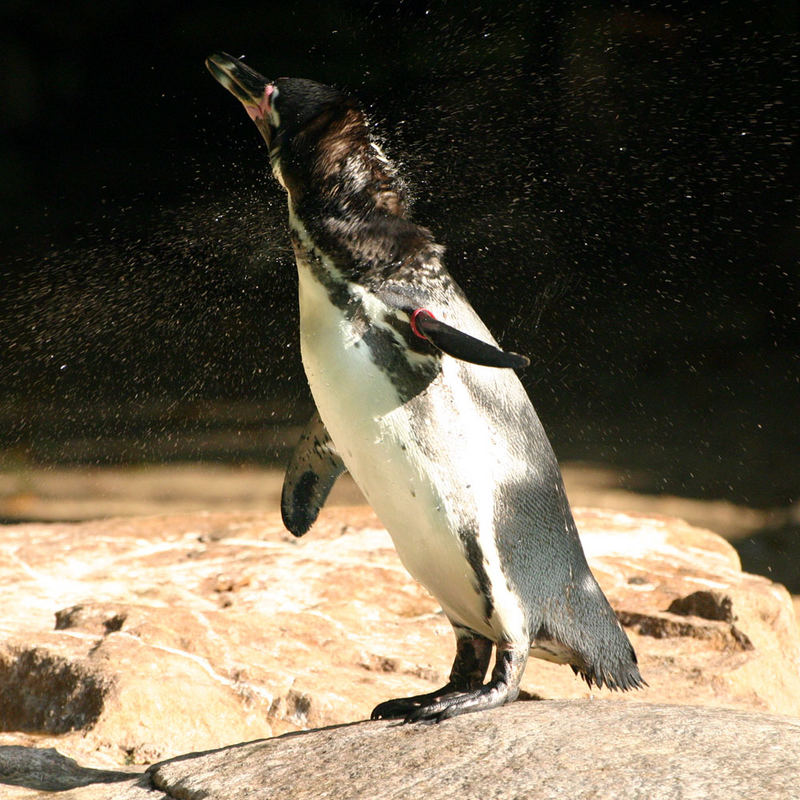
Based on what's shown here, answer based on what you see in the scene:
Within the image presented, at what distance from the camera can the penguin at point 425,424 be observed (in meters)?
1.85

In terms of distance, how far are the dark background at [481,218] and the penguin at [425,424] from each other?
2570mm

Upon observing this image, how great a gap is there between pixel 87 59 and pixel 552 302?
2.49 metres

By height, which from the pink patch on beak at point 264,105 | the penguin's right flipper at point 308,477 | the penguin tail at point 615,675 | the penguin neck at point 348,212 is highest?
the pink patch on beak at point 264,105

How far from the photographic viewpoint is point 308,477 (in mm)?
2230

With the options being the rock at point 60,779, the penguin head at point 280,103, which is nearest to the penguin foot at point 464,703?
the rock at point 60,779

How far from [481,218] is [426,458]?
2750mm

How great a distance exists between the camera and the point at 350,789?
1.51 metres

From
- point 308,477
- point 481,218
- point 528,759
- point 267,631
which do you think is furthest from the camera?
point 481,218

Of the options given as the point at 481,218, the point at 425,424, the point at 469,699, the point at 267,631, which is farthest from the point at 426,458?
the point at 481,218

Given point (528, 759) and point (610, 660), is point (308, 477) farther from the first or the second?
point (528, 759)

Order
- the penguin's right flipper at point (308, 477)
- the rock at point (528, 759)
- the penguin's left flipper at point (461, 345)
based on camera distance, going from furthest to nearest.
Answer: the penguin's right flipper at point (308, 477)
the penguin's left flipper at point (461, 345)
the rock at point (528, 759)

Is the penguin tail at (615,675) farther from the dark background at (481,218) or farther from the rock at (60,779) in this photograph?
the dark background at (481,218)

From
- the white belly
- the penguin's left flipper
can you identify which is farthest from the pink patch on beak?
the penguin's left flipper

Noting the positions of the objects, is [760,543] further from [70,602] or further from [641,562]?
[70,602]
